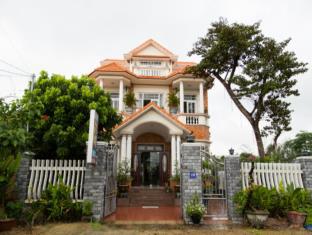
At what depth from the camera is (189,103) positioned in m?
15.1

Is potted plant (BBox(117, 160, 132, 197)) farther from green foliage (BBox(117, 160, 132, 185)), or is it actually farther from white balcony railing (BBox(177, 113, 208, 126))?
white balcony railing (BBox(177, 113, 208, 126))

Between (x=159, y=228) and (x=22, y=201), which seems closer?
(x=159, y=228)

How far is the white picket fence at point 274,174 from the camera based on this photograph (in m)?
6.52

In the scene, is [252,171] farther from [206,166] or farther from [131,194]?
[131,194]

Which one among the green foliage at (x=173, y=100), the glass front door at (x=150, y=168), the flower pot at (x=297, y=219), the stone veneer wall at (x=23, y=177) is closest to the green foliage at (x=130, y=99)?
the green foliage at (x=173, y=100)

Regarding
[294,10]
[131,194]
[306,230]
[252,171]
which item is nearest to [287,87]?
[294,10]

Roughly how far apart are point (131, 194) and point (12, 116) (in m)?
6.21

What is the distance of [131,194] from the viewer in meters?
10.1

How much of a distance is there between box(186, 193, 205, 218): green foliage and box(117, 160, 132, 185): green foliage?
443 centimetres

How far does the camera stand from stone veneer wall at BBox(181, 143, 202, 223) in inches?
249

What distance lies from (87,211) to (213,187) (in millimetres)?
3641

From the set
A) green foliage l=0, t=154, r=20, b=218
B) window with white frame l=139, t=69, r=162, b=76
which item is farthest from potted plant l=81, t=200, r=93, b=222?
window with white frame l=139, t=69, r=162, b=76

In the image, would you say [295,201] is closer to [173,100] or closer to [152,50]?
[173,100]

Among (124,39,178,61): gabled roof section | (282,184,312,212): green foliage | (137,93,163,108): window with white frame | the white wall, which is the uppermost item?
(124,39,178,61): gabled roof section
